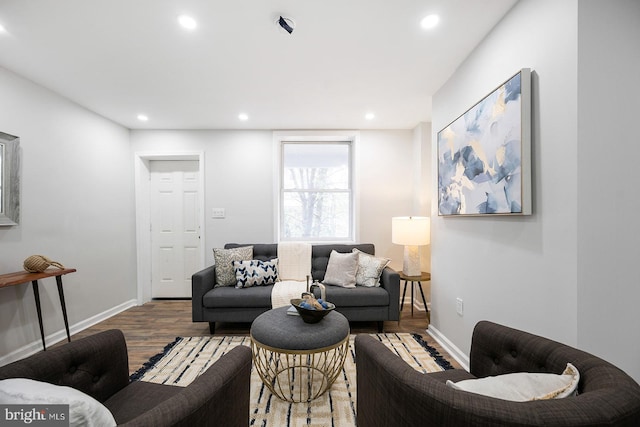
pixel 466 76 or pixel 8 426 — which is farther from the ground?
pixel 466 76

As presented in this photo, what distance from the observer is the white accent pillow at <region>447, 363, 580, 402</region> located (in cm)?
78

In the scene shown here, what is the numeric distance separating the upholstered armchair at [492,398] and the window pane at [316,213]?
9.15 ft

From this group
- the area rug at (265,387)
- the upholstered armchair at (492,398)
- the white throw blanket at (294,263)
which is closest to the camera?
the upholstered armchair at (492,398)

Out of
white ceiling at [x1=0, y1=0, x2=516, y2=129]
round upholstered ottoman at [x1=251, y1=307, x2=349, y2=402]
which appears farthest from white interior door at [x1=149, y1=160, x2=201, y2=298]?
round upholstered ottoman at [x1=251, y1=307, x2=349, y2=402]

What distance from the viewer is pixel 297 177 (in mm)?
4062

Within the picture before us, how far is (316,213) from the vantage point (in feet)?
13.3

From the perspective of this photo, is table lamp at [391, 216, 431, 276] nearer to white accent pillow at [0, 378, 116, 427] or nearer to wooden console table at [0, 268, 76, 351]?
white accent pillow at [0, 378, 116, 427]

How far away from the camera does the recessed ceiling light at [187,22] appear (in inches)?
68.6

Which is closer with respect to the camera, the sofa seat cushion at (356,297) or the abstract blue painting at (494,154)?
the abstract blue painting at (494,154)

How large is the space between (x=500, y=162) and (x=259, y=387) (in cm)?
219

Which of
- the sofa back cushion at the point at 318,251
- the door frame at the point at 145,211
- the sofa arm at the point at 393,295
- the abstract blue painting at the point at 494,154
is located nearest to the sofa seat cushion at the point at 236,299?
the sofa back cushion at the point at 318,251

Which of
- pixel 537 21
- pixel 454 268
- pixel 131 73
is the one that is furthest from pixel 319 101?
pixel 454 268

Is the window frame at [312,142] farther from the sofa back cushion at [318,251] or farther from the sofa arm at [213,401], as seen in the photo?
the sofa arm at [213,401]

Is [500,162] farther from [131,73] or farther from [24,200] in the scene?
[24,200]
